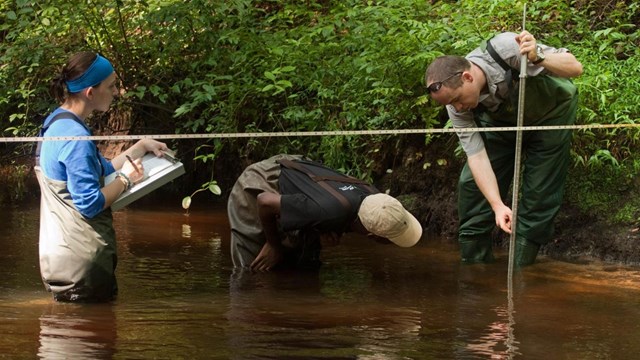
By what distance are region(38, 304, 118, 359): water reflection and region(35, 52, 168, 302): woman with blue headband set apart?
123 millimetres

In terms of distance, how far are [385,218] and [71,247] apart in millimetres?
1592

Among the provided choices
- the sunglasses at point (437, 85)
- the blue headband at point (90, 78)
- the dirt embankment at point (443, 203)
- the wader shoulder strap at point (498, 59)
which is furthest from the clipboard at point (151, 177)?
the dirt embankment at point (443, 203)

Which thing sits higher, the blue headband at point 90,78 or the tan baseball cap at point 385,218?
the blue headband at point 90,78

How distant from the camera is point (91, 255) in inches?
190

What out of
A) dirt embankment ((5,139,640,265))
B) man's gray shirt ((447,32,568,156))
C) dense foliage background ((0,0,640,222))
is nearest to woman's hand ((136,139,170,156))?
man's gray shirt ((447,32,568,156))

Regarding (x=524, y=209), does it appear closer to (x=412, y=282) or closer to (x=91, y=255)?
(x=412, y=282)

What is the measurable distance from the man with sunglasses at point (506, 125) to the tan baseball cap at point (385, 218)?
0.53m

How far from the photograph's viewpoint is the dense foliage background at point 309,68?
6.83 metres

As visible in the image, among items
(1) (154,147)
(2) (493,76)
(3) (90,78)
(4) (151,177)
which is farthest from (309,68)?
(3) (90,78)

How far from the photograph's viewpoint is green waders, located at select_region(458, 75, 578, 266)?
582 centimetres

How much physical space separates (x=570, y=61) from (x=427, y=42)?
6.57ft

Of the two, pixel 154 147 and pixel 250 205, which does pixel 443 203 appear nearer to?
pixel 250 205

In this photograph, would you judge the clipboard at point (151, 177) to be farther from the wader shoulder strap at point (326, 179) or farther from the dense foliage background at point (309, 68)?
the dense foliage background at point (309, 68)

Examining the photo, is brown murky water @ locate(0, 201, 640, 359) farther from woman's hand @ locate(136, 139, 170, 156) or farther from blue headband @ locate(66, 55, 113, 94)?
blue headband @ locate(66, 55, 113, 94)
